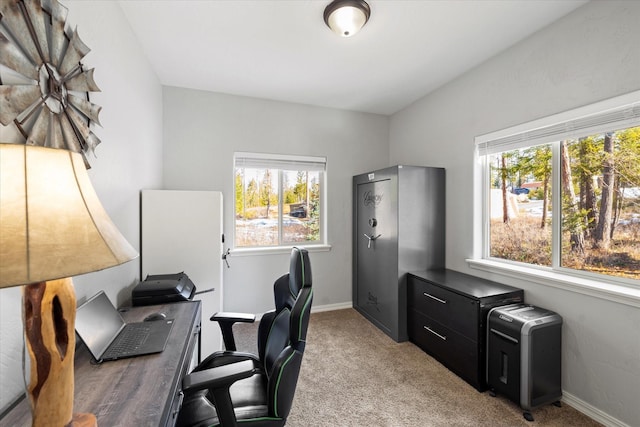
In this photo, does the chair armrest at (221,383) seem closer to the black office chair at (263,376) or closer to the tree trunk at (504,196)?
the black office chair at (263,376)

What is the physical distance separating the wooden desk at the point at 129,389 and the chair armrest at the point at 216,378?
47 mm

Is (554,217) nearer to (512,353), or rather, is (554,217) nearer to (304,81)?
(512,353)

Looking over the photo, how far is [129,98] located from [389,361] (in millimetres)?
2999

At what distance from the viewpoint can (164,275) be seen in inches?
83.6

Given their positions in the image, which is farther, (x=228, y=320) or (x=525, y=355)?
(x=525, y=355)

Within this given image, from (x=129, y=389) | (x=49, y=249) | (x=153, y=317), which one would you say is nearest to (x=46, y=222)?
(x=49, y=249)

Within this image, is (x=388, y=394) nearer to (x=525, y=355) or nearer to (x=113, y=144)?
(x=525, y=355)

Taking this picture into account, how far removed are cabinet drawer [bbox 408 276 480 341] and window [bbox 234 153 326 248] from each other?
1.47 m

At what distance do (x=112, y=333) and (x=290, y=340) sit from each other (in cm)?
82

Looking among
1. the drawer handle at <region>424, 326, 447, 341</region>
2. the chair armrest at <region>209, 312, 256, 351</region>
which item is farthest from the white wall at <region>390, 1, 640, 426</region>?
the chair armrest at <region>209, 312, 256, 351</region>

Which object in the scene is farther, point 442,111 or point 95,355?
point 442,111

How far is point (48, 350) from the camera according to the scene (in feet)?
1.93

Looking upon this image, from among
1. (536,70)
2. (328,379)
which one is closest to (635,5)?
(536,70)

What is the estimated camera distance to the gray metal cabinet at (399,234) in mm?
2834
